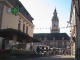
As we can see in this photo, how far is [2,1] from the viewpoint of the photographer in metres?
25.9

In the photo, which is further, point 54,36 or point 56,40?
point 54,36

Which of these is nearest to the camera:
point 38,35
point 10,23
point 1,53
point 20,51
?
point 1,53

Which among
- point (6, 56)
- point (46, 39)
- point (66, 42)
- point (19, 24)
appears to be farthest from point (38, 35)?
point (6, 56)

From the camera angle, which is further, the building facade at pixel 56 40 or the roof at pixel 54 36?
the roof at pixel 54 36

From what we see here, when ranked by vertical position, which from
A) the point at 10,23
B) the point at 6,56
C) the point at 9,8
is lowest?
the point at 6,56

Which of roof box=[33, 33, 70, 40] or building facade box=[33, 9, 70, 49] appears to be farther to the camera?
roof box=[33, 33, 70, 40]

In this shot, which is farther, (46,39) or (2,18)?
(46,39)

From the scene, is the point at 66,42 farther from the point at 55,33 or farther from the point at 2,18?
the point at 2,18

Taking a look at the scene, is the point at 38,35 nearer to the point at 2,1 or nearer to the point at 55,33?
the point at 55,33

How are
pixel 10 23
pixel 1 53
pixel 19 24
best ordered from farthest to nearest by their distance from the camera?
1. pixel 19 24
2. pixel 10 23
3. pixel 1 53

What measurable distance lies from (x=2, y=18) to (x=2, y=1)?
2563 mm

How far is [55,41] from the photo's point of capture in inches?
3971

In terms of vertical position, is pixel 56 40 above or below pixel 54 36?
below

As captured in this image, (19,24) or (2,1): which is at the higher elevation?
(2,1)
